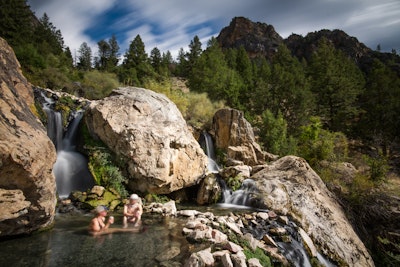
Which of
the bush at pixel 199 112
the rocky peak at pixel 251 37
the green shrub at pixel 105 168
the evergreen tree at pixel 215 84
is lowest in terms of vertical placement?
the green shrub at pixel 105 168

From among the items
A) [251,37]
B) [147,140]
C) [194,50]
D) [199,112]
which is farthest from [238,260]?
[251,37]

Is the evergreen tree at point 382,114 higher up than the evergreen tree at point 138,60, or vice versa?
the evergreen tree at point 138,60

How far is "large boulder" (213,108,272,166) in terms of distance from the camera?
2058 cm

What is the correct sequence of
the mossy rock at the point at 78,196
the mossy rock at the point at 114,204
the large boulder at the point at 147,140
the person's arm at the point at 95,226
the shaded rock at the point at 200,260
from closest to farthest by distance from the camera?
the shaded rock at the point at 200,260 → the person's arm at the point at 95,226 → the mossy rock at the point at 78,196 → the mossy rock at the point at 114,204 → the large boulder at the point at 147,140

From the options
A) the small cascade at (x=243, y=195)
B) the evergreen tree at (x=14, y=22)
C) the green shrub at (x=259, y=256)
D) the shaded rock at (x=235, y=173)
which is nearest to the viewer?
the green shrub at (x=259, y=256)

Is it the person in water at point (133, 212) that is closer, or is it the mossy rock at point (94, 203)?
the person in water at point (133, 212)

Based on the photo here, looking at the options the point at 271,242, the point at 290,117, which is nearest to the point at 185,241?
the point at 271,242

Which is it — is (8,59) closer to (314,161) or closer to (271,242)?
(271,242)

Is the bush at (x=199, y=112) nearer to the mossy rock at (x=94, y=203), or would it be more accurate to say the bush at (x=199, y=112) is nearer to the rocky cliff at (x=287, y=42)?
the mossy rock at (x=94, y=203)

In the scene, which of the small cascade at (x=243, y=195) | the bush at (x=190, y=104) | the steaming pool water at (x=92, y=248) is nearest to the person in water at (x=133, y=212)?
the steaming pool water at (x=92, y=248)

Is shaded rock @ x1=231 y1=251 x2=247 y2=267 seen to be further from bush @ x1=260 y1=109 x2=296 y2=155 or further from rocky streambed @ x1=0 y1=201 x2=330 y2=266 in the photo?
bush @ x1=260 y1=109 x2=296 y2=155

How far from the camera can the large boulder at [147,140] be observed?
1114cm

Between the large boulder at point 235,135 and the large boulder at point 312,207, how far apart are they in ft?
22.0

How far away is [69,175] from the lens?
1098 cm
